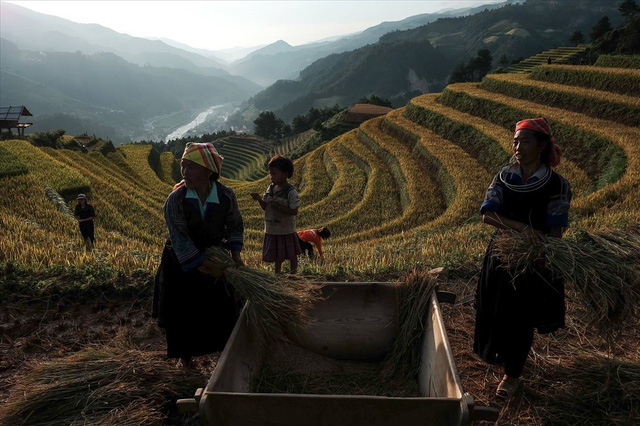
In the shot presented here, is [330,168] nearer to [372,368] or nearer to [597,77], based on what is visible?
[597,77]

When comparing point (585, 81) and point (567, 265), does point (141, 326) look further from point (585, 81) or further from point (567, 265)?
point (585, 81)

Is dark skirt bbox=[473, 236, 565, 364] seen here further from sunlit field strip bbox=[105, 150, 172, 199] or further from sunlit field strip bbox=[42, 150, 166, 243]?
sunlit field strip bbox=[105, 150, 172, 199]

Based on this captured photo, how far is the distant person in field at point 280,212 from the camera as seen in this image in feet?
14.0

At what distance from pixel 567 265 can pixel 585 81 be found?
65.8 feet

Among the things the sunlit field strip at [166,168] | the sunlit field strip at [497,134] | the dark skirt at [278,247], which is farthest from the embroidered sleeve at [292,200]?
the sunlit field strip at [166,168]

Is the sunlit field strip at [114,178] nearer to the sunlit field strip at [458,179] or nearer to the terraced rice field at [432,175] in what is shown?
the terraced rice field at [432,175]

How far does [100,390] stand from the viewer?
2676 millimetres

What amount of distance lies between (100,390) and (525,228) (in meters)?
3.21

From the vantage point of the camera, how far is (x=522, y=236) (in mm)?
2598

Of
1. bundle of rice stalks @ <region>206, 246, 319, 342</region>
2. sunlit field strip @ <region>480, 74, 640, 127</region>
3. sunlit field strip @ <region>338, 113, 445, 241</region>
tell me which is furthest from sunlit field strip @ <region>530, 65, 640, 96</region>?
bundle of rice stalks @ <region>206, 246, 319, 342</region>

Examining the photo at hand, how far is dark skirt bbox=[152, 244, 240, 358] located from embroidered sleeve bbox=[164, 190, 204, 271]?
20 cm

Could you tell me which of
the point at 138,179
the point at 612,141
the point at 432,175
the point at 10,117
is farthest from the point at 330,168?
the point at 10,117

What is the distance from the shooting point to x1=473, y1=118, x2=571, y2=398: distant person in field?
2615 mm

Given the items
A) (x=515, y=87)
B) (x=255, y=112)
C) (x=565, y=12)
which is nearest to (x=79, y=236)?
(x=515, y=87)
